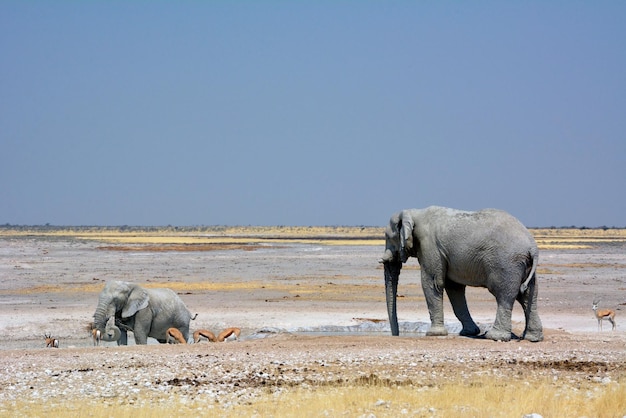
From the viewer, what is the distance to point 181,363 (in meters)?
15.7

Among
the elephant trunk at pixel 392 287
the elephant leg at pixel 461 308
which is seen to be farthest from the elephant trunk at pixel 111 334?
the elephant leg at pixel 461 308

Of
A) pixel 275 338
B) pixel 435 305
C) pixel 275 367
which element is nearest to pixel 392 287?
pixel 435 305

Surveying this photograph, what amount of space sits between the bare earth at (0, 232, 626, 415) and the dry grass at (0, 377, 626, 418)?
357 mm

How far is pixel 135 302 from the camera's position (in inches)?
872

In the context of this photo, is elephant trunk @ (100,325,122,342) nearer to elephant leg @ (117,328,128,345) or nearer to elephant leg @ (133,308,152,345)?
elephant leg @ (117,328,128,345)

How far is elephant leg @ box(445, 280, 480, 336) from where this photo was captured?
20.1 metres

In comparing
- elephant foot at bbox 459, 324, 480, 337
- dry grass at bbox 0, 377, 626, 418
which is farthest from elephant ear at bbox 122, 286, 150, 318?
dry grass at bbox 0, 377, 626, 418

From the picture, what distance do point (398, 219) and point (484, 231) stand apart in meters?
2.21

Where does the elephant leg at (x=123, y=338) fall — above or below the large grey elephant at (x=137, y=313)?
below

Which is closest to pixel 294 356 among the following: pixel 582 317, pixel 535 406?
pixel 535 406

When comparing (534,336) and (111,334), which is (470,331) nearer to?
(534,336)

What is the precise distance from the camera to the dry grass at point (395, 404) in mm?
11359

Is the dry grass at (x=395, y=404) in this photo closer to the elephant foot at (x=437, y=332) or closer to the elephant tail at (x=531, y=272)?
the elephant tail at (x=531, y=272)

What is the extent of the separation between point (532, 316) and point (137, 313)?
30.1 ft
